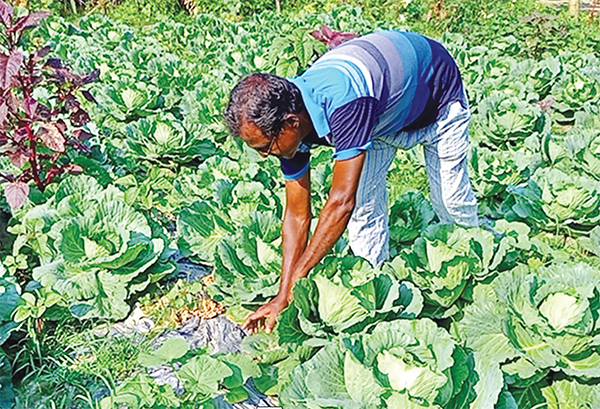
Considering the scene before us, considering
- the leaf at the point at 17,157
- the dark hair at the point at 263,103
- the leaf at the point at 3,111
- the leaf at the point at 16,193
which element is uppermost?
the dark hair at the point at 263,103

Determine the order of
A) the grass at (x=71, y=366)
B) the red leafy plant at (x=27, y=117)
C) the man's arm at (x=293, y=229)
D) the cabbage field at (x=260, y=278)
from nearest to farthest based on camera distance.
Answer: the cabbage field at (x=260, y=278)
the grass at (x=71, y=366)
the man's arm at (x=293, y=229)
the red leafy plant at (x=27, y=117)

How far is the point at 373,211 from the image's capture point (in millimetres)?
3076

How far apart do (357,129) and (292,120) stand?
0.79ft

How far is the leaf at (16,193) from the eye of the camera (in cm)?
340

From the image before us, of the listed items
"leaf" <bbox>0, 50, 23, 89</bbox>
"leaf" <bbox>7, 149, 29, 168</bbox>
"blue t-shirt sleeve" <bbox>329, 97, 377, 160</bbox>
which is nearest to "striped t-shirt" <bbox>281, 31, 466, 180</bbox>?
"blue t-shirt sleeve" <bbox>329, 97, 377, 160</bbox>

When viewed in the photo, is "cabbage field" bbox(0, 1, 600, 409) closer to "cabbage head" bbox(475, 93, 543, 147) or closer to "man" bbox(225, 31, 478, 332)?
"cabbage head" bbox(475, 93, 543, 147)

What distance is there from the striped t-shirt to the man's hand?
20.5 inches

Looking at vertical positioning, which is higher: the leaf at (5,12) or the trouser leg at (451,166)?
the leaf at (5,12)

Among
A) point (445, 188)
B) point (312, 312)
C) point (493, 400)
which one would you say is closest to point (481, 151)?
point (445, 188)

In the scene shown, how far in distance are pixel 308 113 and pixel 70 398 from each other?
146 cm

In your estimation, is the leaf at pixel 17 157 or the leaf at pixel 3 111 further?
the leaf at pixel 17 157

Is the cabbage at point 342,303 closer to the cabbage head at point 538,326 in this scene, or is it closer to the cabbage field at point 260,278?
the cabbage field at point 260,278

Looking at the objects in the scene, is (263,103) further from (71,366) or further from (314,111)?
(71,366)

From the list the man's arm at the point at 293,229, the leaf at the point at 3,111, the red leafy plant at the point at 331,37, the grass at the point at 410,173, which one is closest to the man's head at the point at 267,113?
the man's arm at the point at 293,229
